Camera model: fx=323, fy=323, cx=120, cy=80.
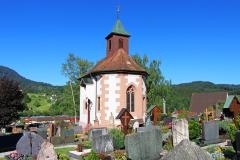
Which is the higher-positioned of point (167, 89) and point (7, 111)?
point (167, 89)

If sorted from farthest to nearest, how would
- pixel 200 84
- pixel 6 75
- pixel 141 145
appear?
pixel 200 84, pixel 6 75, pixel 141 145

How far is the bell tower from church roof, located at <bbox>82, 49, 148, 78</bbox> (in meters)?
0.91

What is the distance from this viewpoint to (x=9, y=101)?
78.3 ft

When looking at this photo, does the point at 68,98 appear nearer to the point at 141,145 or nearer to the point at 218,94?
the point at 218,94

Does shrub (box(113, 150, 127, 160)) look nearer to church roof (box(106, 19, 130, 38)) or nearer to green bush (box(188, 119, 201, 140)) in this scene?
green bush (box(188, 119, 201, 140))

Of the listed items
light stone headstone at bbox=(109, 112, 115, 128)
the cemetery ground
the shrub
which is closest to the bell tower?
light stone headstone at bbox=(109, 112, 115, 128)

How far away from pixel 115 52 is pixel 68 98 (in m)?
21.2

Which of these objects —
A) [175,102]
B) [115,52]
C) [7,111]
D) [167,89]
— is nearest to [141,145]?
[7,111]

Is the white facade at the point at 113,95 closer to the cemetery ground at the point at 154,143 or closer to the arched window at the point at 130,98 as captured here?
the arched window at the point at 130,98

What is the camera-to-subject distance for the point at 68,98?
5278cm

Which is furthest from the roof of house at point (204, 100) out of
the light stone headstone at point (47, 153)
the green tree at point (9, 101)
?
the light stone headstone at point (47, 153)

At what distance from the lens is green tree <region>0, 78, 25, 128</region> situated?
23.2 meters

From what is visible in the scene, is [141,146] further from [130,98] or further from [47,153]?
[130,98]

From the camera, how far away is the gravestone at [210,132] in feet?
64.5
